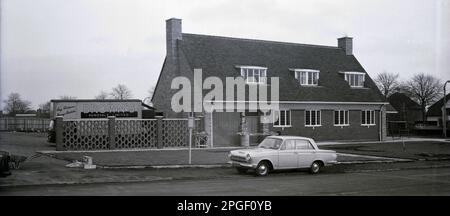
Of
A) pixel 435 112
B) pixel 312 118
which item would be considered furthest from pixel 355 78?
pixel 435 112

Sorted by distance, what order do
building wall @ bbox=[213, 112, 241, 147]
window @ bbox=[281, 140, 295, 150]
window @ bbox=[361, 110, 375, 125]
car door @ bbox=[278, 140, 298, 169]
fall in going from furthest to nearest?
1. window @ bbox=[361, 110, 375, 125]
2. building wall @ bbox=[213, 112, 241, 147]
3. window @ bbox=[281, 140, 295, 150]
4. car door @ bbox=[278, 140, 298, 169]

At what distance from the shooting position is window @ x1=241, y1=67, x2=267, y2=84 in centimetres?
3550

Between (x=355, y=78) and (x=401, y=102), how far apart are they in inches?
1845

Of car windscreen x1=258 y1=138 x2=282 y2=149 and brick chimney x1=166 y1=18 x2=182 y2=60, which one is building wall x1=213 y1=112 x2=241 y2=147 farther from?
car windscreen x1=258 y1=138 x2=282 y2=149

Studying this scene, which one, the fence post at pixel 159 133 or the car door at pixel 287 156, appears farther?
the fence post at pixel 159 133

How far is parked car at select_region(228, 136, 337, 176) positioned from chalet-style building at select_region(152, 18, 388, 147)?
13.9m

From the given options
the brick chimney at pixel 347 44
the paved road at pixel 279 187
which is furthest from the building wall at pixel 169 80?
the paved road at pixel 279 187

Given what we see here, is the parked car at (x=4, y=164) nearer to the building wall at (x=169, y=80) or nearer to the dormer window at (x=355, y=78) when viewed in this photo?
the building wall at (x=169, y=80)

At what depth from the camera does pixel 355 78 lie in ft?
137

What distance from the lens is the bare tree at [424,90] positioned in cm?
8269

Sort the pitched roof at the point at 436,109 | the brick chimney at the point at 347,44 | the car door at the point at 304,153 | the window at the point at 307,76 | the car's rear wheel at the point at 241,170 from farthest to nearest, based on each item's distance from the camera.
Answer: the pitched roof at the point at 436,109 < the brick chimney at the point at 347,44 < the window at the point at 307,76 < the car's rear wheel at the point at 241,170 < the car door at the point at 304,153

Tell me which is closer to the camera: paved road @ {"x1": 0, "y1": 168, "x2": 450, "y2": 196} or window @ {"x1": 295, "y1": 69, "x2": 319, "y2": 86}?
paved road @ {"x1": 0, "y1": 168, "x2": 450, "y2": 196}

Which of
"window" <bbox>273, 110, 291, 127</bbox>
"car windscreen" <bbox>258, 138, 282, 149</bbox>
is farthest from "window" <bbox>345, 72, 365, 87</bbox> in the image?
"car windscreen" <bbox>258, 138, 282, 149</bbox>
